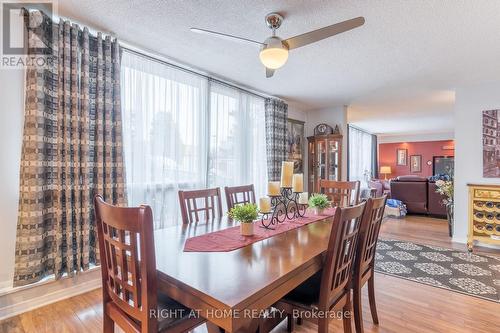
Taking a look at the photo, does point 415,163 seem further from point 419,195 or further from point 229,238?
point 229,238

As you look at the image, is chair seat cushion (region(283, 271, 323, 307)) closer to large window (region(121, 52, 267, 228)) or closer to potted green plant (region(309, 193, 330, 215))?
potted green plant (region(309, 193, 330, 215))

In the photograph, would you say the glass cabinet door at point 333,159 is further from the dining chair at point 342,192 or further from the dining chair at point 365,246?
the dining chair at point 365,246

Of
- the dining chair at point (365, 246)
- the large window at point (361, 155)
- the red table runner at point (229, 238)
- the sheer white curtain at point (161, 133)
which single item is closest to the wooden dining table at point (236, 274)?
the red table runner at point (229, 238)

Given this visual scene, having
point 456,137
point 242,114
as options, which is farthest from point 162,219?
point 456,137

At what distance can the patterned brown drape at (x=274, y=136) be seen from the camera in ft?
14.8

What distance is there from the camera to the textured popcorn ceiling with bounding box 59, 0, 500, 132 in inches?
79.4

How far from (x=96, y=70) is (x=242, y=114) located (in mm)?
2130

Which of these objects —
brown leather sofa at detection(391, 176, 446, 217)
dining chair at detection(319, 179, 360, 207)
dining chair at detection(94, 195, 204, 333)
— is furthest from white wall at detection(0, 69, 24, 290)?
brown leather sofa at detection(391, 176, 446, 217)

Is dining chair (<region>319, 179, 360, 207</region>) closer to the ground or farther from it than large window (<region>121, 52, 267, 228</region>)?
closer to the ground

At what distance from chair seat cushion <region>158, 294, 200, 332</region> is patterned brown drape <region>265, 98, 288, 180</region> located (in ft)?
10.8

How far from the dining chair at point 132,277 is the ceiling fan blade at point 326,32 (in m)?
1.61

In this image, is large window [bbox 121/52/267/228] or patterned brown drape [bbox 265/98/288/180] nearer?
large window [bbox 121/52/267/228]

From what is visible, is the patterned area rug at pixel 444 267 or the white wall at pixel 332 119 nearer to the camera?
the patterned area rug at pixel 444 267

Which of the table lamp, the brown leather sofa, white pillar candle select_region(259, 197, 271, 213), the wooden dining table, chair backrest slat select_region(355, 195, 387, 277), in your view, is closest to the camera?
the wooden dining table
